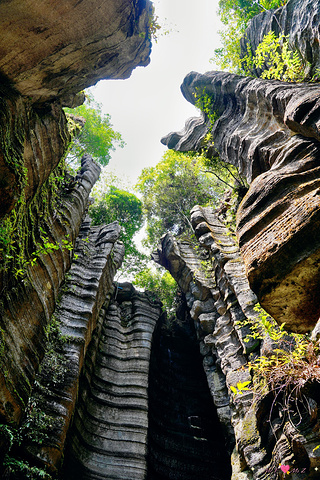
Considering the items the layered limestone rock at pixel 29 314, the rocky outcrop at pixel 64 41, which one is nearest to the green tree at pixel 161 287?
the layered limestone rock at pixel 29 314

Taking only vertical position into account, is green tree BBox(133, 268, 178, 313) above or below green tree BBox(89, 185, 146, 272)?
below

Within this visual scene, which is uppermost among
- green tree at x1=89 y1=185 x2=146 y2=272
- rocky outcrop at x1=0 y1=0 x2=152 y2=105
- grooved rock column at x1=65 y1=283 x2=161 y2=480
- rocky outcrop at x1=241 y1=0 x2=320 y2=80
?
green tree at x1=89 y1=185 x2=146 y2=272

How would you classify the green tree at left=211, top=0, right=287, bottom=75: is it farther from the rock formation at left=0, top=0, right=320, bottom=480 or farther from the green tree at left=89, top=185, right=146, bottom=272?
the green tree at left=89, top=185, right=146, bottom=272

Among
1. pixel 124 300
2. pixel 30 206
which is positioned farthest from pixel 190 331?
pixel 30 206

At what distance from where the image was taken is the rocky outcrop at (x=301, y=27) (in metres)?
7.16

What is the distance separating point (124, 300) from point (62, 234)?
6.83 metres

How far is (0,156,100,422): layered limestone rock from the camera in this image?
5.11 metres

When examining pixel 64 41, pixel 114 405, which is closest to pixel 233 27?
pixel 64 41

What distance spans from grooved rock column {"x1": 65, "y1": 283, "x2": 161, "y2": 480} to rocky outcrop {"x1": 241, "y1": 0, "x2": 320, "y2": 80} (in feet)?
32.6

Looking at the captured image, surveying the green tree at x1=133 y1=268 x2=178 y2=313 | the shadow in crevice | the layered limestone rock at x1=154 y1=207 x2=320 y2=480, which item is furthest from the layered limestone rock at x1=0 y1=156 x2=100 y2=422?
the green tree at x1=133 y1=268 x2=178 y2=313

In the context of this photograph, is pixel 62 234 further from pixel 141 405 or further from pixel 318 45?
pixel 318 45

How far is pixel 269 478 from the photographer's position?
5.92 m

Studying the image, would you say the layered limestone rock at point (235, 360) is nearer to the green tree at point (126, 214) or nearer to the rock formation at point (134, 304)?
the rock formation at point (134, 304)

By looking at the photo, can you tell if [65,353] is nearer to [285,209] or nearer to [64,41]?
[285,209]
